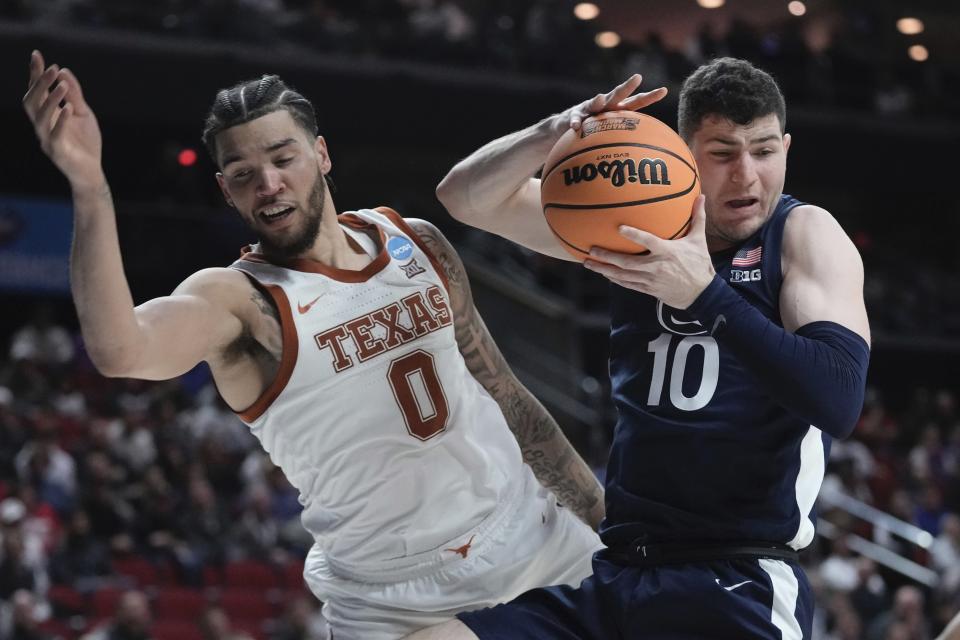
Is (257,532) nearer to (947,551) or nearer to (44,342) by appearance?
(44,342)

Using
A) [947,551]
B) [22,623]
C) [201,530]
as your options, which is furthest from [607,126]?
[947,551]

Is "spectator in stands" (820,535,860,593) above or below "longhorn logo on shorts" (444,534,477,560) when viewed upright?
below

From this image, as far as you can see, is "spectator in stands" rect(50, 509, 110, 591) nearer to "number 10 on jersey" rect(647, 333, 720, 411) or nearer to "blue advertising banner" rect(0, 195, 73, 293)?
"blue advertising banner" rect(0, 195, 73, 293)

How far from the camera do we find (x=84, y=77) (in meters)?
15.2

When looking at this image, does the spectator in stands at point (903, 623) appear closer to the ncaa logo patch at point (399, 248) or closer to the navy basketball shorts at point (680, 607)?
the navy basketball shorts at point (680, 607)

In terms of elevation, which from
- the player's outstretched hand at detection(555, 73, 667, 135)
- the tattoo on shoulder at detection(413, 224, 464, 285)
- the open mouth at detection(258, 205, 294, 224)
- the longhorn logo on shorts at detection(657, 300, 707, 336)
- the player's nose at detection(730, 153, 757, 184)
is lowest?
the longhorn logo on shorts at detection(657, 300, 707, 336)

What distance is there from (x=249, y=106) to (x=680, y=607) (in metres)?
1.72

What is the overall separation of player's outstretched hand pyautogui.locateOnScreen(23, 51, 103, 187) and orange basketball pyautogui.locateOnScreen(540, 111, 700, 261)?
1086mm

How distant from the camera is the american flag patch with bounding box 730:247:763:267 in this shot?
3283mm

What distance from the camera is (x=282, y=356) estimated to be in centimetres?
346

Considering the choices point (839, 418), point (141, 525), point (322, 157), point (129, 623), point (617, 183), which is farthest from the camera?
point (141, 525)

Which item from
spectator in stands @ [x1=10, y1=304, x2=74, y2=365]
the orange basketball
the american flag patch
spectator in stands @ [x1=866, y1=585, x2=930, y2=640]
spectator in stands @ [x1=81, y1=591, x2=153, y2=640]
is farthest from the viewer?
spectator in stands @ [x1=10, y1=304, x2=74, y2=365]

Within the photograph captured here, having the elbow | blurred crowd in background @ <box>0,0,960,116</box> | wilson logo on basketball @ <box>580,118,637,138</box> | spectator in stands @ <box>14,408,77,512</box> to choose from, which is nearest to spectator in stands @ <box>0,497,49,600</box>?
spectator in stands @ <box>14,408,77,512</box>

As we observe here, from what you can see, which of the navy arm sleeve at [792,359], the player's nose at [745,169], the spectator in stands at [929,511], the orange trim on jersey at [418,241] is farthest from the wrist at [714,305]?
the spectator in stands at [929,511]
